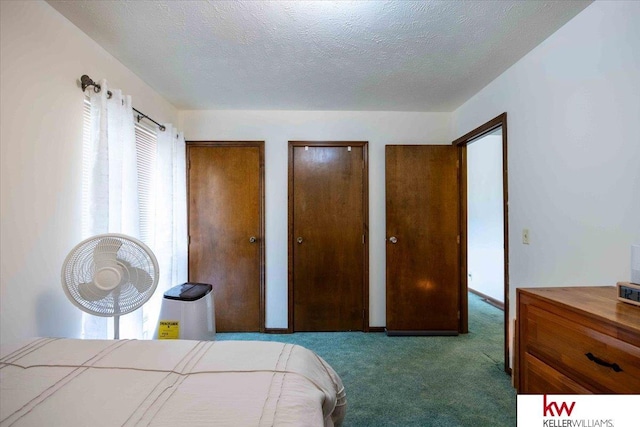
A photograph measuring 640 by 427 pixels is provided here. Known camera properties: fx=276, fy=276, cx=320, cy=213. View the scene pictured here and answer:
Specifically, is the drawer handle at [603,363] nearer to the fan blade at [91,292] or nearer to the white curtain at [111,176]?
the fan blade at [91,292]

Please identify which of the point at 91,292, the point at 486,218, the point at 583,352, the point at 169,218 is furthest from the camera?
the point at 486,218

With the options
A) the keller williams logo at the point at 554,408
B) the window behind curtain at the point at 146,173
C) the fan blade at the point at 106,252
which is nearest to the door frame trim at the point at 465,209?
the keller williams logo at the point at 554,408

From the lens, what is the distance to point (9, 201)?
4.21ft

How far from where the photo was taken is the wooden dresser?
86 cm

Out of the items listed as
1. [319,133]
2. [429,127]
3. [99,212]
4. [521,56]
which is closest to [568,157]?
[521,56]

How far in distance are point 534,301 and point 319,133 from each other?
2339mm

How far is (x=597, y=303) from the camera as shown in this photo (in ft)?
3.43

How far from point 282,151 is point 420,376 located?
2.35 m

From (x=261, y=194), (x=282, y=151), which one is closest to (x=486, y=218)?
(x=282, y=151)

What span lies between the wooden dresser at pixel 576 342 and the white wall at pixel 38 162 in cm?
233

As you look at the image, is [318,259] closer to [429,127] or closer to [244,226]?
[244,226]

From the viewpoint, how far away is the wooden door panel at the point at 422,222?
281 centimetres

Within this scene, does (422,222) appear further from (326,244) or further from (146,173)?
(146,173)

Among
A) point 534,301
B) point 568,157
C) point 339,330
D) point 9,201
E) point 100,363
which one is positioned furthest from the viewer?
point 339,330
